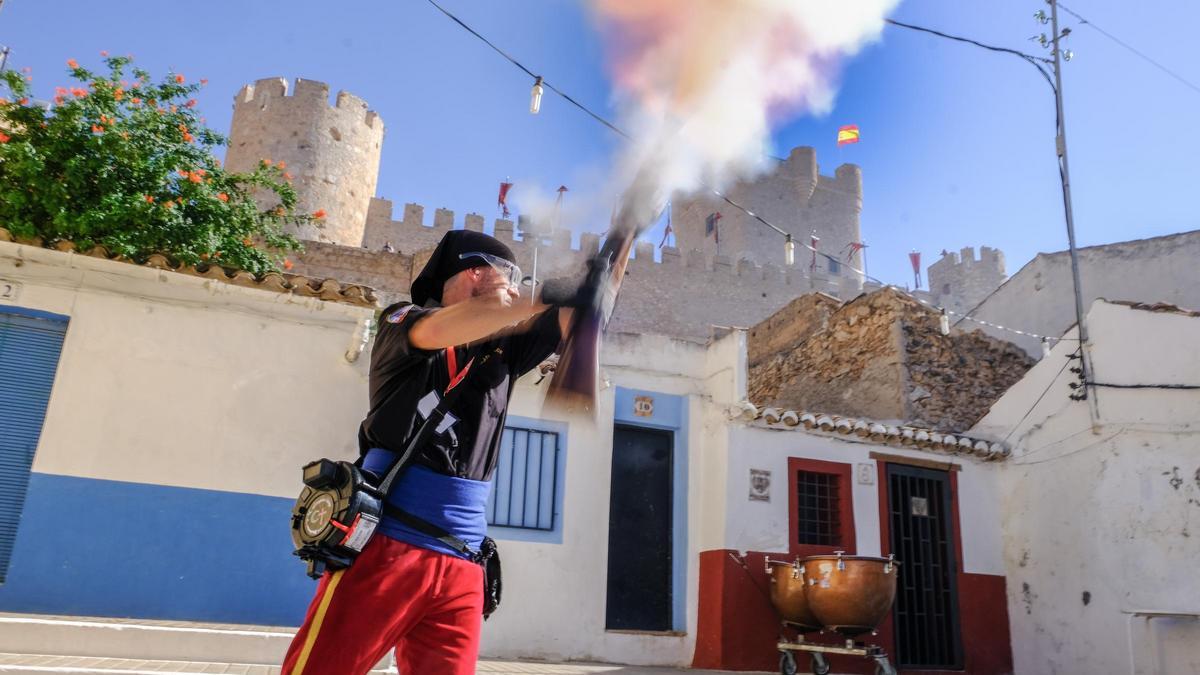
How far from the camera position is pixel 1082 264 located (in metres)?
15.6

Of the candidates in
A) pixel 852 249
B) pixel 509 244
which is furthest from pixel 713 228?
pixel 509 244

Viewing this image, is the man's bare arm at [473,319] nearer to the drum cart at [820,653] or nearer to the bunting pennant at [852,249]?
the drum cart at [820,653]

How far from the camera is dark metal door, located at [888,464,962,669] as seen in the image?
10.6 meters

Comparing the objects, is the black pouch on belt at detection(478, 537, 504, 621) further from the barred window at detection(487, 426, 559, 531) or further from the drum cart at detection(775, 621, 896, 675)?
the drum cart at detection(775, 621, 896, 675)

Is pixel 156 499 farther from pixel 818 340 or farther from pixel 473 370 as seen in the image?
pixel 818 340

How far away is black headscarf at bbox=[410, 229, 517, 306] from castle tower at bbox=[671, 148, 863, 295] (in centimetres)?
3826

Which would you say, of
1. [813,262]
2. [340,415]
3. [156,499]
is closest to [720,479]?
[340,415]

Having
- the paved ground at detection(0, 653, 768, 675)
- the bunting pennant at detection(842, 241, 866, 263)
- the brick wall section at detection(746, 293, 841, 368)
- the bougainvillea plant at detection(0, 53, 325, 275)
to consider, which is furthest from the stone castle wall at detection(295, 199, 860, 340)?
the paved ground at detection(0, 653, 768, 675)

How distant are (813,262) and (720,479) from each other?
3118cm

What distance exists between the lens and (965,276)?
40375 millimetres

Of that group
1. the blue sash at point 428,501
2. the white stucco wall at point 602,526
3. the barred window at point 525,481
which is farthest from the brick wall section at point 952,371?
the blue sash at point 428,501

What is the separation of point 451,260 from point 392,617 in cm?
103

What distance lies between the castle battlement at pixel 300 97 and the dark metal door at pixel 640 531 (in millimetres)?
23813

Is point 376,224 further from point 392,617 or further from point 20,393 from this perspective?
point 392,617
